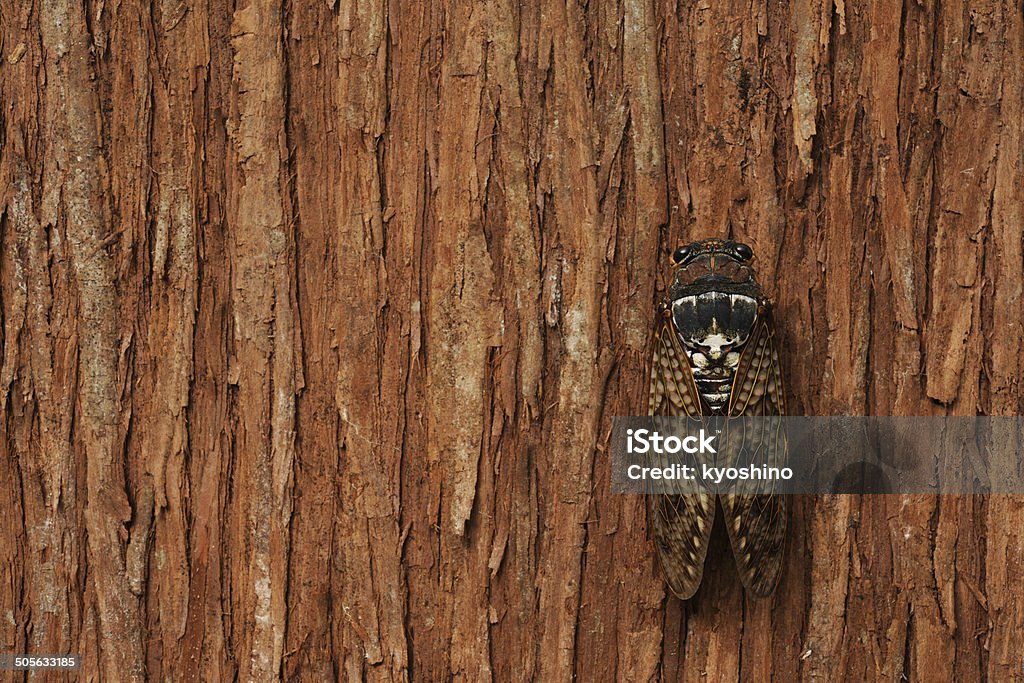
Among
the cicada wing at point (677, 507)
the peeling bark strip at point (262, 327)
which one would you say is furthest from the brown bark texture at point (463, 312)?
the cicada wing at point (677, 507)

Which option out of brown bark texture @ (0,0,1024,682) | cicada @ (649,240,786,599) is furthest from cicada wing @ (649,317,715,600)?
brown bark texture @ (0,0,1024,682)

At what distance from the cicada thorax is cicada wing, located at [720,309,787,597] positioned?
22mm

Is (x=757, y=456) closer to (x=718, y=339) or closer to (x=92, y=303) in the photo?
(x=718, y=339)

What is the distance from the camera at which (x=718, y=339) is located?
7.45ft

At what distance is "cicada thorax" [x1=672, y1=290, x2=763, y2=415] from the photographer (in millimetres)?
2273

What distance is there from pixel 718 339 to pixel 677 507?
458mm

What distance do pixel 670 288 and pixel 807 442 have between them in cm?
58

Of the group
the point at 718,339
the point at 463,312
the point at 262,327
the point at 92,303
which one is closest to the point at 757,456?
the point at 718,339

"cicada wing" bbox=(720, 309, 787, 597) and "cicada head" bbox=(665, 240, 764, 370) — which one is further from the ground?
"cicada head" bbox=(665, 240, 764, 370)

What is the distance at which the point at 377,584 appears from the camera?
2479mm

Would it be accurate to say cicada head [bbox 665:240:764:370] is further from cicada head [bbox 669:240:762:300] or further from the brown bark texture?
the brown bark texture

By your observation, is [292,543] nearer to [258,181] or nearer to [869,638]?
[258,181]

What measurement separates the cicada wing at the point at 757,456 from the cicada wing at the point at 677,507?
7cm

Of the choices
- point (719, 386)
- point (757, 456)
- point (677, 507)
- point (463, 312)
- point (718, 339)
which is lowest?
point (677, 507)
